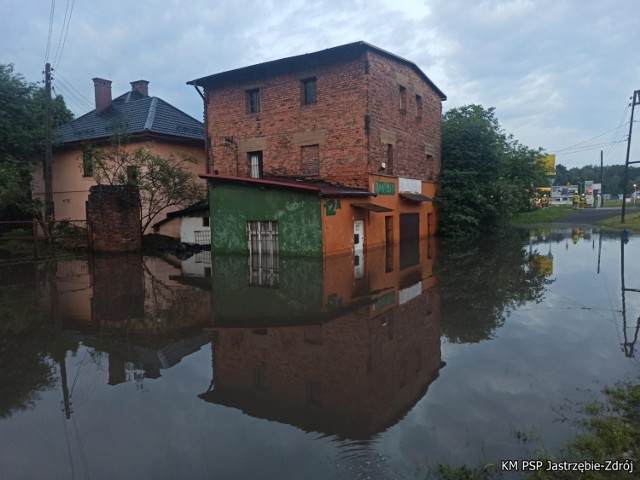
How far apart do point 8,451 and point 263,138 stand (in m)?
18.8

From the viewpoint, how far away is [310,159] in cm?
2034

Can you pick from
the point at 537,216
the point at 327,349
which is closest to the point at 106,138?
the point at 327,349

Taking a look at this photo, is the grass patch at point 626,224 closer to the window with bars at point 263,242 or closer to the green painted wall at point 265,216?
the green painted wall at point 265,216

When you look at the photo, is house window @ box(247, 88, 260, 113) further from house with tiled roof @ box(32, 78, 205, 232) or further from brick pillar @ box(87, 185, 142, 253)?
brick pillar @ box(87, 185, 142, 253)

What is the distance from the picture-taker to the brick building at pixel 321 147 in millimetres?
17375

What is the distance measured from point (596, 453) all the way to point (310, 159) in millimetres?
17832

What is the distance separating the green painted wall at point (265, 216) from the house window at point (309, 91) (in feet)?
18.2

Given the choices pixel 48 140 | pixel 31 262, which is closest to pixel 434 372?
pixel 31 262

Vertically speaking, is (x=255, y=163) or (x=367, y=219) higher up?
(x=255, y=163)

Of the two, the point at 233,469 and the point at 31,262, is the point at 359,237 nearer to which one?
the point at 31,262

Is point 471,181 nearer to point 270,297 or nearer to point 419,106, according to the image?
point 419,106

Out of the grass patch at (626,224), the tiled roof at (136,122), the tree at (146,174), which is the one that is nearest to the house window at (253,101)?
the tree at (146,174)

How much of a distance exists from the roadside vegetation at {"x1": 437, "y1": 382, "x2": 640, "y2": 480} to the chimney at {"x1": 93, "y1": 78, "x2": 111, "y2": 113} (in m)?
30.9

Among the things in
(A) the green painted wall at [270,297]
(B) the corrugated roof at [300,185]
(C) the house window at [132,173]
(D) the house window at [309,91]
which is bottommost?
(A) the green painted wall at [270,297]
